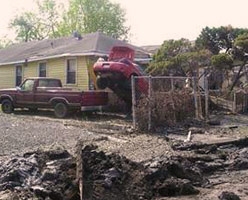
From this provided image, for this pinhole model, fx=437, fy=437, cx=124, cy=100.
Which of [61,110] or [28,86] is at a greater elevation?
[28,86]

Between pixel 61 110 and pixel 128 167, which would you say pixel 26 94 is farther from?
pixel 128 167

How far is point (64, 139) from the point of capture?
12352 mm

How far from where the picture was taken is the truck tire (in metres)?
18.2

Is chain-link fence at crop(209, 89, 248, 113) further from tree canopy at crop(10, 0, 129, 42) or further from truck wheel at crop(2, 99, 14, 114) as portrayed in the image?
tree canopy at crop(10, 0, 129, 42)

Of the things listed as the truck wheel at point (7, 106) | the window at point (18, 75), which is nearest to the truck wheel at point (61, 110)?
the truck wheel at point (7, 106)

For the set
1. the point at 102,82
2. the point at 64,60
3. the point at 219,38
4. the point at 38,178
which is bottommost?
the point at 38,178

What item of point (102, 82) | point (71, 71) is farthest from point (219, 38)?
point (102, 82)

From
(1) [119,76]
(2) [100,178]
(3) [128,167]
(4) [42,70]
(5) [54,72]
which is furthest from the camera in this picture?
(4) [42,70]

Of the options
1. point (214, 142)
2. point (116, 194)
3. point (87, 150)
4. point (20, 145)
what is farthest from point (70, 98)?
point (116, 194)

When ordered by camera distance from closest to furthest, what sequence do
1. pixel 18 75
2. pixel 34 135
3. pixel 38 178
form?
pixel 38 178
pixel 34 135
pixel 18 75

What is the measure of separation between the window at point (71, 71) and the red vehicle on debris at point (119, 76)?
6.31m

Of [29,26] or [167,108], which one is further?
[29,26]

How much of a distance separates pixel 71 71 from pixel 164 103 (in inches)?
442

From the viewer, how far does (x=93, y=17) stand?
178 feet
